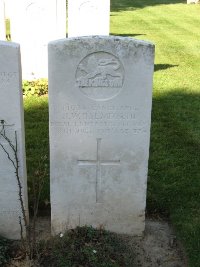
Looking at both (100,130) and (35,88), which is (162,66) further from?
(100,130)

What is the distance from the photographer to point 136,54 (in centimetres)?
385

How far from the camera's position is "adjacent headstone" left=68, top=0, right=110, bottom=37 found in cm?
955

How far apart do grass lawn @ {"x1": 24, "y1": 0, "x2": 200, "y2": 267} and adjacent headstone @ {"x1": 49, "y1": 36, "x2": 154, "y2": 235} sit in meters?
0.41

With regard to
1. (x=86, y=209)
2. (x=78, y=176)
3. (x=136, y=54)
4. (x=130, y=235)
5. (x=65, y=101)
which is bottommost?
(x=130, y=235)

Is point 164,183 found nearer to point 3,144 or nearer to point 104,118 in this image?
point 104,118

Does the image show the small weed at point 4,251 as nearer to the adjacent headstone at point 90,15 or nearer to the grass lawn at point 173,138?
the grass lawn at point 173,138

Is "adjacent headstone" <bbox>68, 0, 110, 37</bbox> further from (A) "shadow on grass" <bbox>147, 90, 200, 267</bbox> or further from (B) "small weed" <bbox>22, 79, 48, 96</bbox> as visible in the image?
(A) "shadow on grass" <bbox>147, 90, 200, 267</bbox>

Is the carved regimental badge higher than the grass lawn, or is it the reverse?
the carved regimental badge

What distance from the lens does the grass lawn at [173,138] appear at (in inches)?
188

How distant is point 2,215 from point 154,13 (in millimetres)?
17410

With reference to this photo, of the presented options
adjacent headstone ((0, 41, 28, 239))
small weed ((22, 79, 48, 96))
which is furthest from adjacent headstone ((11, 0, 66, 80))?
adjacent headstone ((0, 41, 28, 239))

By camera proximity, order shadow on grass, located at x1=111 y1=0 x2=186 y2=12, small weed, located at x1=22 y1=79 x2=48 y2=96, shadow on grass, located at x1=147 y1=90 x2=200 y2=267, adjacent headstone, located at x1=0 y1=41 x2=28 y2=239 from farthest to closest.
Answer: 1. shadow on grass, located at x1=111 y1=0 x2=186 y2=12
2. small weed, located at x1=22 y1=79 x2=48 y2=96
3. shadow on grass, located at x1=147 y1=90 x2=200 y2=267
4. adjacent headstone, located at x1=0 y1=41 x2=28 y2=239

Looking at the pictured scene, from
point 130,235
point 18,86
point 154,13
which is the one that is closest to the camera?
point 18,86

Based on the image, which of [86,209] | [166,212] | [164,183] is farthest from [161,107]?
[86,209]
